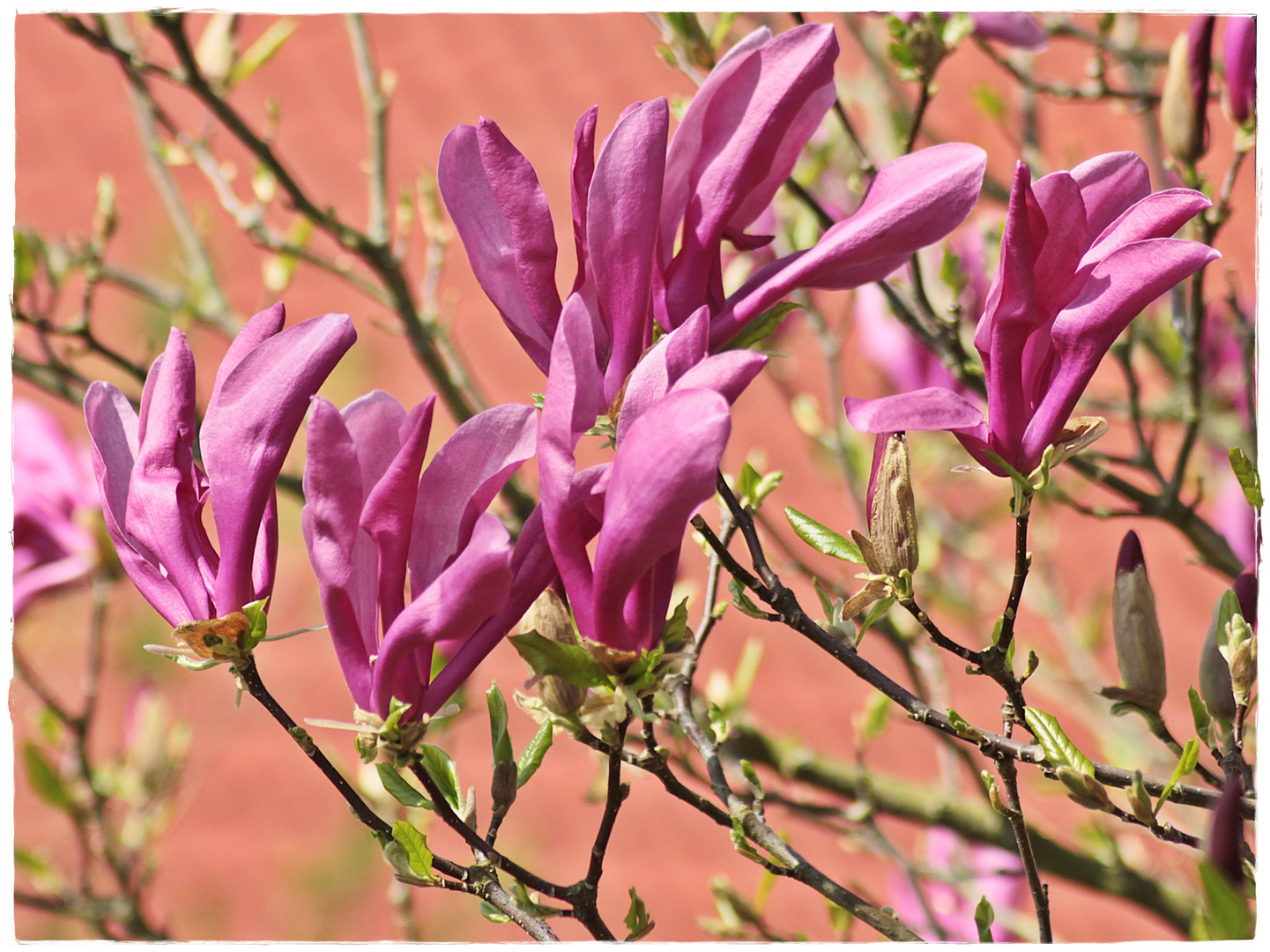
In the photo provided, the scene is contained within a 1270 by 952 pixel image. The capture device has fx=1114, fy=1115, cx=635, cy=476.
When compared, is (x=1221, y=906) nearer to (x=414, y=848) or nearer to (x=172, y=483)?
(x=414, y=848)

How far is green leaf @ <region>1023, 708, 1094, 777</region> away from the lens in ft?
1.45

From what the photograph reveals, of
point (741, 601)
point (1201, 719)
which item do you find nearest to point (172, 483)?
point (741, 601)

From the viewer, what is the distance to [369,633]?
44 cm

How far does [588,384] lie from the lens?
0.38 meters

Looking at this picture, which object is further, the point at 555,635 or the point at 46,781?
the point at 46,781

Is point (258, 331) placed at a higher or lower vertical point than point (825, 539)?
higher

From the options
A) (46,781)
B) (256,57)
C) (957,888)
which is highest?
(256,57)

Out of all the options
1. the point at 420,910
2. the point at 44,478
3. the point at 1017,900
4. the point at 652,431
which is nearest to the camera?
the point at 652,431

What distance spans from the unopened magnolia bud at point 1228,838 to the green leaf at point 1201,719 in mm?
112

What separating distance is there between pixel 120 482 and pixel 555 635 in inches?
7.6

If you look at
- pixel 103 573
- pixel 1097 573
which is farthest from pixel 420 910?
pixel 103 573

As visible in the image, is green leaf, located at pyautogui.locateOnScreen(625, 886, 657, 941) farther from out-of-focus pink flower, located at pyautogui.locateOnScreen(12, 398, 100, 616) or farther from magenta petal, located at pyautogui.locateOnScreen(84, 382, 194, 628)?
out-of-focus pink flower, located at pyautogui.locateOnScreen(12, 398, 100, 616)

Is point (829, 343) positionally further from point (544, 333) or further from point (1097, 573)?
point (1097, 573)

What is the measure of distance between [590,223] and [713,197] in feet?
0.18
